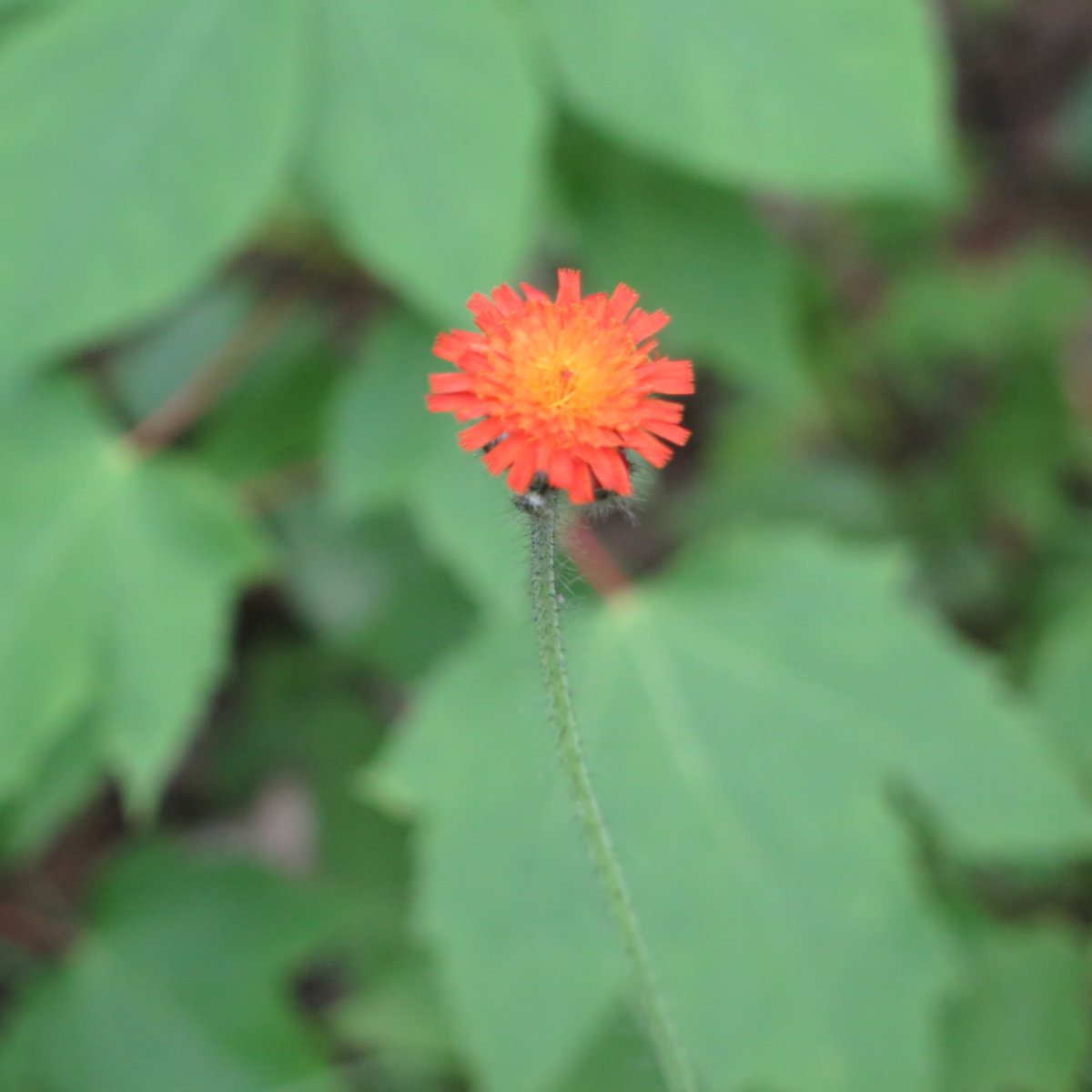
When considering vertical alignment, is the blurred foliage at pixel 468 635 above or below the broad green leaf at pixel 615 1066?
above

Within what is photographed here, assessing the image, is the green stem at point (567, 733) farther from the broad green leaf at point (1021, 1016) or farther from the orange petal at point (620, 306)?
the broad green leaf at point (1021, 1016)

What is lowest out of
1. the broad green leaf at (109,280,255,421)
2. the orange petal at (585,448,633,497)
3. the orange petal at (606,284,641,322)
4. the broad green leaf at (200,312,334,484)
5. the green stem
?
the green stem

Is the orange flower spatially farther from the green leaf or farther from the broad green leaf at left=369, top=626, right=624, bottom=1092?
the green leaf

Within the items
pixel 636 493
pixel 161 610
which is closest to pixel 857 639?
pixel 636 493

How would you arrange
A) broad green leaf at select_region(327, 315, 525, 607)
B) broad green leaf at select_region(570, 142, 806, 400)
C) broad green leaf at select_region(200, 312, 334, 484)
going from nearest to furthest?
broad green leaf at select_region(327, 315, 525, 607) → broad green leaf at select_region(570, 142, 806, 400) → broad green leaf at select_region(200, 312, 334, 484)

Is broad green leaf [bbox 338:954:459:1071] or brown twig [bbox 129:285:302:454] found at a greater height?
brown twig [bbox 129:285:302:454]

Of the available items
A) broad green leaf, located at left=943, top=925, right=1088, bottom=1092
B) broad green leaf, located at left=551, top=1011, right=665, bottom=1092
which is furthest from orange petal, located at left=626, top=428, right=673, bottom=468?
broad green leaf, located at left=943, top=925, right=1088, bottom=1092

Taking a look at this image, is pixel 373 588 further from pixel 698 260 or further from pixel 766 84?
pixel 766 84

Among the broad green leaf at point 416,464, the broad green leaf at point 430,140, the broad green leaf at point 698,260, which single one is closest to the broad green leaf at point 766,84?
the broad green leaf at point 430,140

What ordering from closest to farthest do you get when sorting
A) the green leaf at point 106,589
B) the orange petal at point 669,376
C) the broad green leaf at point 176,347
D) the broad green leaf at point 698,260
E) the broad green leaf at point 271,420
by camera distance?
1. the orange petal at point 669,376
2. the green leaf at point 106,589
3. the broad green leaf at point 698,260
4. the broad green leaf at point 271,420
5. the broad green leaf at point 176,347
